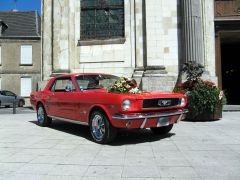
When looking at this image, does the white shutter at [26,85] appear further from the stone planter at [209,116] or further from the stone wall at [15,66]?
the stone planter at [209,116]

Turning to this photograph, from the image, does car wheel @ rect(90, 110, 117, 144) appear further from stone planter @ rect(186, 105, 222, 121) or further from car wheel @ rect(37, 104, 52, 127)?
stone planter @ rect(186, 105, 222, 121)

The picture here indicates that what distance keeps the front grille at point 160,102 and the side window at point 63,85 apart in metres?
2.03

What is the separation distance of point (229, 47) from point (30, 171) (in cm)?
1809

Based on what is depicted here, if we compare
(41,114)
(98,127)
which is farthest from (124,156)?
(41,114)

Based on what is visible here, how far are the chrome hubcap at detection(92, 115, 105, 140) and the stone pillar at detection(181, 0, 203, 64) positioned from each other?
7.28 metres

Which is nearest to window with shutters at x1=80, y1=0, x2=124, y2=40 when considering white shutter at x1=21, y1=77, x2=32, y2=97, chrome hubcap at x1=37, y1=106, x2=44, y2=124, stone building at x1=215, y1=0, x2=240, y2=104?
stone building at x1=215, y1=0, x2=240, y2=104

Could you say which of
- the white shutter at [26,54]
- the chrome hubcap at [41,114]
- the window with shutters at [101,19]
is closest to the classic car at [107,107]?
the chrome hubcap at [41,114]

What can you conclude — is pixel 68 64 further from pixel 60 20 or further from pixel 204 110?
pixel 204 110

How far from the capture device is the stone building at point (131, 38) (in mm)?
12648

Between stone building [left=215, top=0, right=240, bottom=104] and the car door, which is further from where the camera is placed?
stone building [left=215, top=0, right=240, bottom=104]

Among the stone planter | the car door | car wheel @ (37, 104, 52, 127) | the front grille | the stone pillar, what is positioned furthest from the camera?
the stone pillar

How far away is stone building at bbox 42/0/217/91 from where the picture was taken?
498 inches

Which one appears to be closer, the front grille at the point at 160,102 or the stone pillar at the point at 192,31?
the front grille at the point at 160,102

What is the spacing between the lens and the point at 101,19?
1471 centimetres
